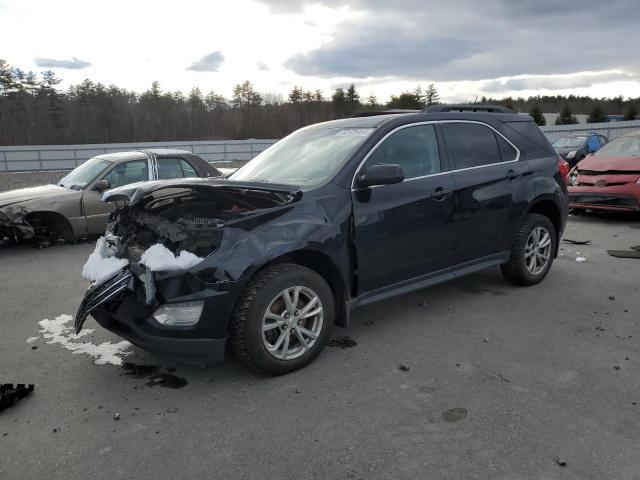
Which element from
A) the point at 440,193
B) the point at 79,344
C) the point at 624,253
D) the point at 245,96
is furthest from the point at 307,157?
the point at 245,96

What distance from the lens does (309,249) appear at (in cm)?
352

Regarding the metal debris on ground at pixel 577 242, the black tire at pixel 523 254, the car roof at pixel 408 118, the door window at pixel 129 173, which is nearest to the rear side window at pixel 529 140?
the car roof at pixel 408 118

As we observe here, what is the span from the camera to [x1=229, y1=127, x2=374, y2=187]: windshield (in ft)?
13.3

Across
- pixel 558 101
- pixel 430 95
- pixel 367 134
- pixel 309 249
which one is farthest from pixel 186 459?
pixel 558 101

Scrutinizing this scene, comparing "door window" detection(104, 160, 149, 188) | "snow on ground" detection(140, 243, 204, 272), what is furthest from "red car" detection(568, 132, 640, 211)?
"snow on ground" detection(140, 243, 204, 272)

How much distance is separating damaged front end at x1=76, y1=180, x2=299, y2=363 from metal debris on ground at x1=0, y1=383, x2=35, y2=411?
1.62ft

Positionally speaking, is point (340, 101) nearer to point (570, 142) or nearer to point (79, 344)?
point (570, 142)

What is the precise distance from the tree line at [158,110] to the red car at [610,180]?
41732 mm

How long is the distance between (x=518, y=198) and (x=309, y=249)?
2.66 m

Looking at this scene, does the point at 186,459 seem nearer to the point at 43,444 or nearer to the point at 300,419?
the point at 300,419

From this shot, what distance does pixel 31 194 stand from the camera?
784 cm

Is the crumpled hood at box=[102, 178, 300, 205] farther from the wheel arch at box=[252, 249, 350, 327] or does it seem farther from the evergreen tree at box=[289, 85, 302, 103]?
the evergreen tree at box=[289, 85, 302, 103]

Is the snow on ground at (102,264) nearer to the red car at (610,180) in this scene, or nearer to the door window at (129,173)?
the door window at (129,173)

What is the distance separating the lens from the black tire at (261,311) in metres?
3.26
